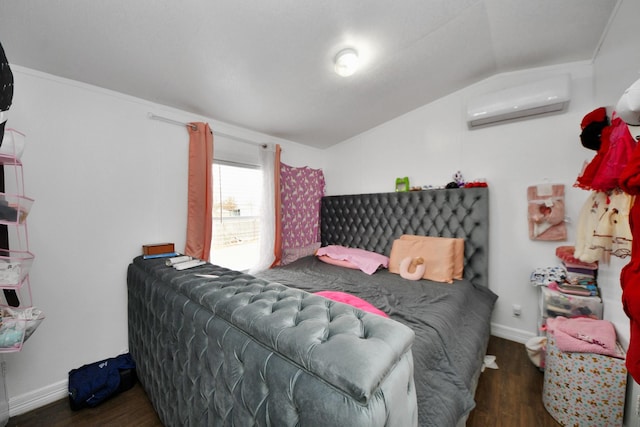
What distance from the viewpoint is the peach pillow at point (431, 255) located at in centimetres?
225

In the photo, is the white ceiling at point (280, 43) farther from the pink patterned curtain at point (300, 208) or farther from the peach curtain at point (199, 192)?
the pink patterned curtain at point (300, 208)

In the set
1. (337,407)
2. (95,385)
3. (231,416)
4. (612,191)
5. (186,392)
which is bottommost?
(95,385)

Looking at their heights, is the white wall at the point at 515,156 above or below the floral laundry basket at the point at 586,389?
above

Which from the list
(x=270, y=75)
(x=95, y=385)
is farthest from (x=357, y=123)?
(x=95, y=385)

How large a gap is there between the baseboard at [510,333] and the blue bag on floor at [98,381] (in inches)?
131

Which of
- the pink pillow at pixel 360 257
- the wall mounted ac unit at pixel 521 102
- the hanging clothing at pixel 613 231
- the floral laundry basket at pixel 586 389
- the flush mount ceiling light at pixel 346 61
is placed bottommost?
the floral laundry basket at pixel 586 389

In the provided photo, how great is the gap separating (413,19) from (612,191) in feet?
5.24

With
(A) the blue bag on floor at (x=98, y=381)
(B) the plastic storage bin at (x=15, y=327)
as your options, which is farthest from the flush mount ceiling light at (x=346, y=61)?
(A) the blue bag on floor at (x=98, y=381)

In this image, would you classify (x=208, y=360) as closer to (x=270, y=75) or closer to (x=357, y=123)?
(x=270, y=75)

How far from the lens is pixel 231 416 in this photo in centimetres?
84

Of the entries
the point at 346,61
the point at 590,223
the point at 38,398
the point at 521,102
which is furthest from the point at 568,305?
the point at 38,398

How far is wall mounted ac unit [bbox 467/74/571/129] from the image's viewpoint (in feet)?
6.29

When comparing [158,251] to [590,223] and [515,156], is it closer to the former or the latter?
[590,223]

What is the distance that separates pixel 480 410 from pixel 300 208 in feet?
8.58
